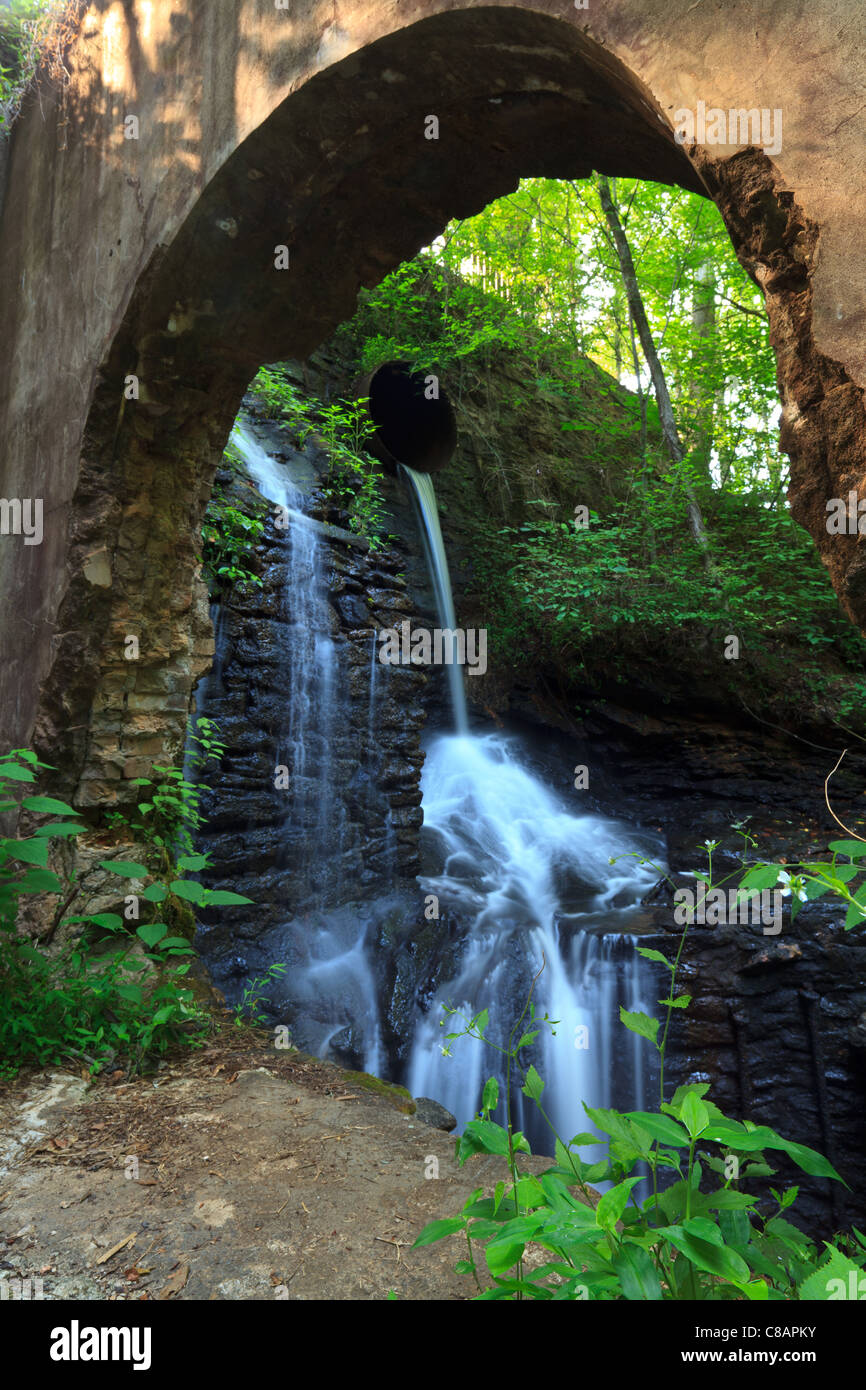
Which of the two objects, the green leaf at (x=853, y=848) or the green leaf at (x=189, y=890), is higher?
the green leaf at (x=853, y=848)

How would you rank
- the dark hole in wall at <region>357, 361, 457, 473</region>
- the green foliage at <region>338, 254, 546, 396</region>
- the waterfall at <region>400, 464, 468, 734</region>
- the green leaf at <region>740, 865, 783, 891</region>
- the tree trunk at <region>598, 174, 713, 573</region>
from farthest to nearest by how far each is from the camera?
1. the green foliage at <region>338, 254, 546, 396</region>
2. the dark hole in wall at <region>357, 361, 457, 473</region>
3. the waterfall at <region>400, 464, 468, 734</region>
4. the tree trunk at <region>598, 174, 713, 573</region>
5. the green leaf at <region>740, 865, 783, 891</region>

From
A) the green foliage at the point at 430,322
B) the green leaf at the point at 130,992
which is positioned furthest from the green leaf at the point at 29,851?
the green foliage at the point at 430,322

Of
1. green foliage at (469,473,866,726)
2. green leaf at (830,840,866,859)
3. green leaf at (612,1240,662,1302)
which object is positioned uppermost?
green foliage at (469,473,866,726)

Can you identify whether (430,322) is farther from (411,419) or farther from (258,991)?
(258,991)

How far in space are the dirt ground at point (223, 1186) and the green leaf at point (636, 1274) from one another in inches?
35.7

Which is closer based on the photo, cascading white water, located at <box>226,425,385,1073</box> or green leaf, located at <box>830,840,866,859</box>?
green leaf, located at <box>830,840,866,859</box>

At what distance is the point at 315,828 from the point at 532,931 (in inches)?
77.0

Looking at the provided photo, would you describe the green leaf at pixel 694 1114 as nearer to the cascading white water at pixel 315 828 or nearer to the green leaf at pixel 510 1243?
the green leaf at pixel 510 1243

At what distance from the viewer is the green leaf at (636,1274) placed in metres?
1.19

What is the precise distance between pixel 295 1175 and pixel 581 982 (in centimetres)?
404

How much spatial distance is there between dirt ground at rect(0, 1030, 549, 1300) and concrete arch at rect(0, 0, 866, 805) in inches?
70.4

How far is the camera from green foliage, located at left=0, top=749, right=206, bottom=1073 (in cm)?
336

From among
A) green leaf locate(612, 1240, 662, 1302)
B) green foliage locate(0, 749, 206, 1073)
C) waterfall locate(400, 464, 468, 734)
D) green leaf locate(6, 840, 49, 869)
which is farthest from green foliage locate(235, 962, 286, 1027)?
waterfall locate(400, 464, 468, 734)

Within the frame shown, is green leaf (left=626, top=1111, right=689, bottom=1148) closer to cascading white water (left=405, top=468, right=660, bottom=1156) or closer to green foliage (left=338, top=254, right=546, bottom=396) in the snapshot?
cascading white water (left=405, top=468, right=660, bottom=1156)
